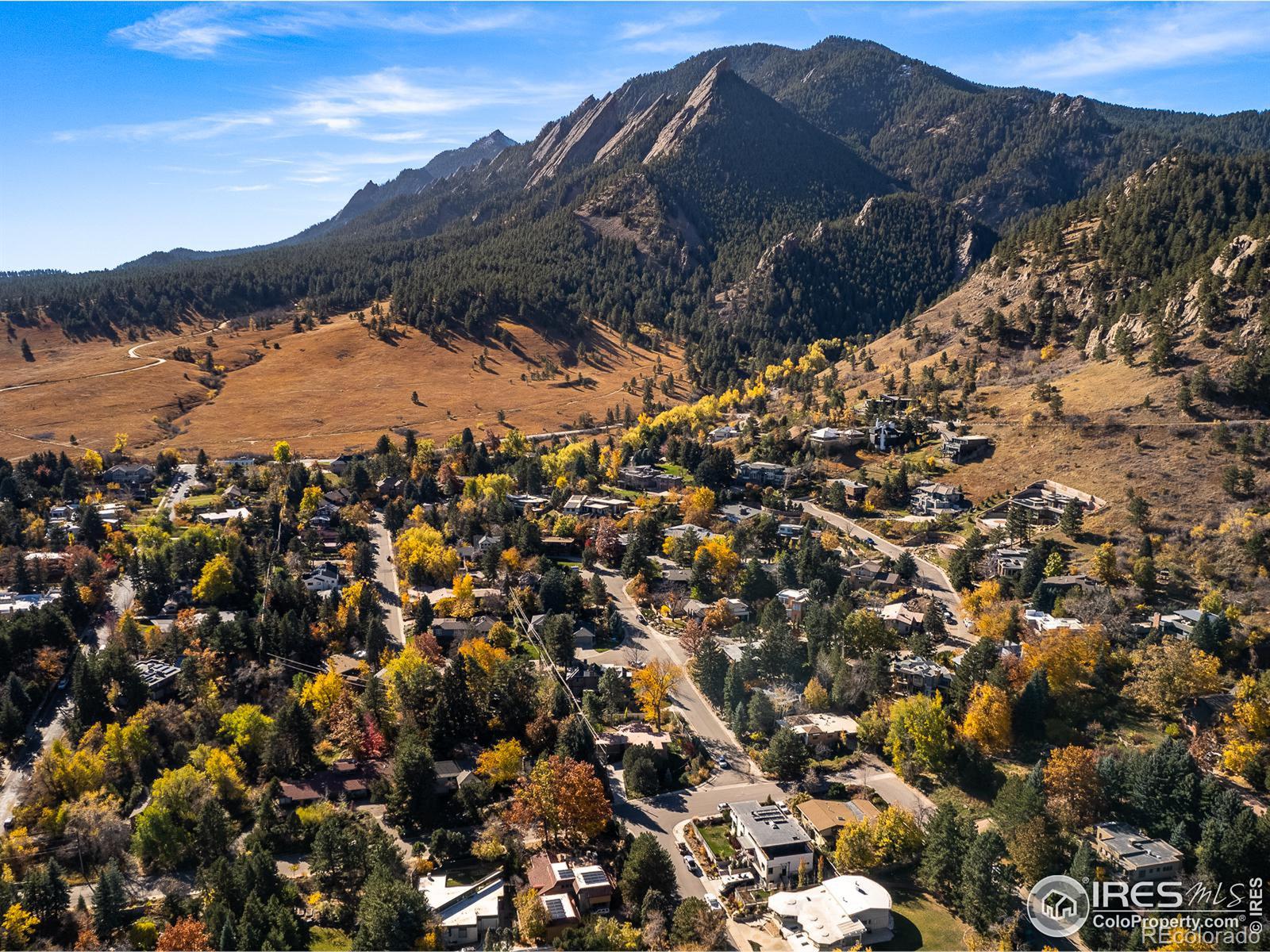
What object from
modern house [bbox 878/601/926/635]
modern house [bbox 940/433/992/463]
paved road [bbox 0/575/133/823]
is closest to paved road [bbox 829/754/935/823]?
modern house [bbox 878/601/926/635]

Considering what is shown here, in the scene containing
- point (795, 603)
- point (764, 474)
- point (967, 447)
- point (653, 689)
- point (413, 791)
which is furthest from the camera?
point (764, 474)

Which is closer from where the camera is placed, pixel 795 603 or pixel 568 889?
pixel 568 889

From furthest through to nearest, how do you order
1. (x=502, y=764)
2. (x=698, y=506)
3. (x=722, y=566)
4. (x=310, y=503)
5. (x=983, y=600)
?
(x=310, y=503)
(x=698, y=506)
(x=722, y=566)
(x=983, y=600)
(x=502, y=764)

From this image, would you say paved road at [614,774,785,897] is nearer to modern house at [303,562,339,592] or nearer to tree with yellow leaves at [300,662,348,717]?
tree with yellow leaves at [300,662,348,717]

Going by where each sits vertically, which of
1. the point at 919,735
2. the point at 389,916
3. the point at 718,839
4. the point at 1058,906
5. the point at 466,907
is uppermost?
the point at 389,916

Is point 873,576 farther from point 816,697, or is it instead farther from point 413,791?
point 413,791

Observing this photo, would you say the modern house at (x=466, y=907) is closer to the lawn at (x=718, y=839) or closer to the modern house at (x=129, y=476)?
the lawn at (x=718, y=839)

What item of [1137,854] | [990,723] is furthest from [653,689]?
[1137,854]

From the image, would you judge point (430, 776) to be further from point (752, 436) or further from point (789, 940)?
point (752, 436)
